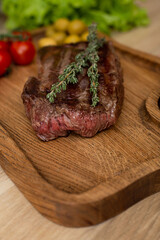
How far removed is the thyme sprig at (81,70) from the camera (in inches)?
127

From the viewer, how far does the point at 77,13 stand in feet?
19.7

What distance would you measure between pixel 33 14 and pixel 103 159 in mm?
3850

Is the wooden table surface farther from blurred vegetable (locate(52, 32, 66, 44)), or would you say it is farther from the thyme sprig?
blurred vegetable (locate(52, 32, 66, 44))

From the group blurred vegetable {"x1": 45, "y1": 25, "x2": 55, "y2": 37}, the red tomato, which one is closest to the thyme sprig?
the red tomato

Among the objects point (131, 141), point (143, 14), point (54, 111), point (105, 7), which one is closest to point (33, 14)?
point (105, 7)

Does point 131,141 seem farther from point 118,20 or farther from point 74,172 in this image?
point 118,20

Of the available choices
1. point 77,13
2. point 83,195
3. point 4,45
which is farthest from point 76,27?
point 83,195

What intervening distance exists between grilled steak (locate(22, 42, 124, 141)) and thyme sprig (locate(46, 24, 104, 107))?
0.28 ft

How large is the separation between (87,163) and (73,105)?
666 millimetres

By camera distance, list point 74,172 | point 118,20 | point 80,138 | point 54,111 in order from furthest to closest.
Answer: point 118,20 < point 80,138 < point 54,111 < point 74,172

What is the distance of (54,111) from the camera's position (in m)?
3.18

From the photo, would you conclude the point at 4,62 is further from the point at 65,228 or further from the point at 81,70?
the point at 65,228

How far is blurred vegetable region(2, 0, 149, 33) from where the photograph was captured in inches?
223

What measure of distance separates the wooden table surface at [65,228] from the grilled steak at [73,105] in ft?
2.66
